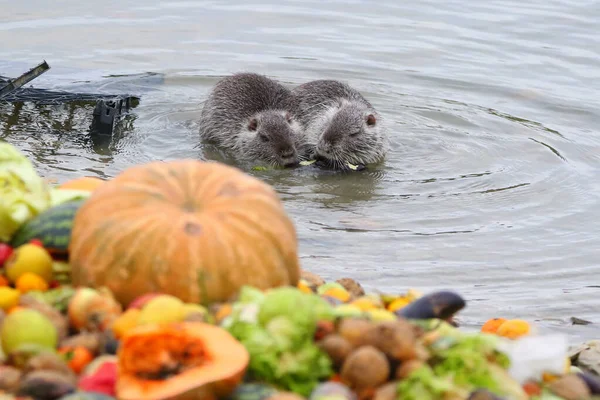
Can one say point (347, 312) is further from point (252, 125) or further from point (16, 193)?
point (252, 125)

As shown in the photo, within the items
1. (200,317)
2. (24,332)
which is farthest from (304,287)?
(24,332)

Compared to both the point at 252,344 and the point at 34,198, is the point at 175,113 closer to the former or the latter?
the point at 34,198

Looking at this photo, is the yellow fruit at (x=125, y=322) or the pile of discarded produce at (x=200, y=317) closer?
the pile of discarded produce at (x=200, y=317)

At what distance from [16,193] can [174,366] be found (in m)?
1.92

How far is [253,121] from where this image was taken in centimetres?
1169

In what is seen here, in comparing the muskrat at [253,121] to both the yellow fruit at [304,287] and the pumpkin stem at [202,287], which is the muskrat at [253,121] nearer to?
the yellow fruit at [304,287]

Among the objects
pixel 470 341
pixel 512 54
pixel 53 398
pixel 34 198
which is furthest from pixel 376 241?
pixel 512 54

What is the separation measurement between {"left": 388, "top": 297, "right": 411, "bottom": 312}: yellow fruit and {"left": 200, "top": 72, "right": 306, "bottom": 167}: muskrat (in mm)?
5700

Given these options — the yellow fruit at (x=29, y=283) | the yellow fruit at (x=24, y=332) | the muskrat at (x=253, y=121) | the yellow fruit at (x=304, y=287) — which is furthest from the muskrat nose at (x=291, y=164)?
the yellow fruit at (x=24, y=332)

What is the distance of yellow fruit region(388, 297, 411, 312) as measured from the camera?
16.7ft

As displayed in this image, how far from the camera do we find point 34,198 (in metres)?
5.17

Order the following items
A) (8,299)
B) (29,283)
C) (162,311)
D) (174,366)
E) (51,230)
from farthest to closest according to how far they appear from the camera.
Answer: (51,230), (29,283), (8,299), (162,311), (174,366)

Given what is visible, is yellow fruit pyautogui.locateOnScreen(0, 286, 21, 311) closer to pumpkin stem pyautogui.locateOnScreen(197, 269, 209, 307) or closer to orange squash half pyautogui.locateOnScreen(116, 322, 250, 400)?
pumpkin stem pyautogui.locateOnScreen(197, 269, 209, 307)

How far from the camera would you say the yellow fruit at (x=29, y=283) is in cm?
454
